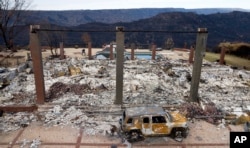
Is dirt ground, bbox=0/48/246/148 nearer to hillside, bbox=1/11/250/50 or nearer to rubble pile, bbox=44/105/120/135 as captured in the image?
rubble pile, bbox=44/105/120/135

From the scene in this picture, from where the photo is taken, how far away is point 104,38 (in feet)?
273

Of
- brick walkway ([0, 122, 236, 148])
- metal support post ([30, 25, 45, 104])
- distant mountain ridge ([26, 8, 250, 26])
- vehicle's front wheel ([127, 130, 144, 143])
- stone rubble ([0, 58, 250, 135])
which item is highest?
distant mountain ridge ([26, 8, 250, 26])

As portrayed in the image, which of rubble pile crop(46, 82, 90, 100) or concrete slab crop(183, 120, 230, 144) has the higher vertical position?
rubble pile crop(46, 82, 90, 100)

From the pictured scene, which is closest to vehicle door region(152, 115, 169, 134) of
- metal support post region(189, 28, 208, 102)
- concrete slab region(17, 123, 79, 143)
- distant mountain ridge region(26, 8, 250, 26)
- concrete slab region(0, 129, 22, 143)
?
concrete slab region(17, 123, 79, 143)

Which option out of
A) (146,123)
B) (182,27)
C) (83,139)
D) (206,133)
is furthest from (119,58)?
(182,27)

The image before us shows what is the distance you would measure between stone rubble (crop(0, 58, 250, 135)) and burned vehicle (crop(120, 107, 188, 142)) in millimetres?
1698

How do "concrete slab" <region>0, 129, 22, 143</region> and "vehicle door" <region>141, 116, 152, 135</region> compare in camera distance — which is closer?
"vehicle door" <region>141, 116, 152, 135</region>

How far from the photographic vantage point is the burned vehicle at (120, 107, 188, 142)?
11945 mm

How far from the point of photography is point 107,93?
18.0 meters

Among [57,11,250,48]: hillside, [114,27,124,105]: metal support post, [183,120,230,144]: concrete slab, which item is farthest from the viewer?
[57,11,250,48]: hillside

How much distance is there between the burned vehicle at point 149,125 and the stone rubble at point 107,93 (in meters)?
1.70

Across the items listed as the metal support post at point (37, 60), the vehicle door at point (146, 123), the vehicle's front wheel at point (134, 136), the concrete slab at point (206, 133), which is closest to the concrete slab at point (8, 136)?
the metal support post at point (37, 60)

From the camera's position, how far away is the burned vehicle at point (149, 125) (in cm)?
1195

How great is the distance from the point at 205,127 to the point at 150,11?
487ft
